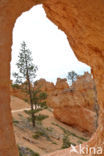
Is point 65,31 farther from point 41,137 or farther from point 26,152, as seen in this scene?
point 41,137

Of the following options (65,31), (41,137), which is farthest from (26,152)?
(65,31)

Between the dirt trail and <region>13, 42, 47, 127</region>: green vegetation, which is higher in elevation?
<region>13, 42, 47, 127</region>: green vegetation

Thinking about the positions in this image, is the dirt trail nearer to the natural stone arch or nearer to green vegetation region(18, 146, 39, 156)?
green vegetation region(18, 146, 39, 156)

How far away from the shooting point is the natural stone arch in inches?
96.5

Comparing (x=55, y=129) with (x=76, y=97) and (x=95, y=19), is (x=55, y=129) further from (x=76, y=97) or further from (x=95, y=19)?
(x=95, y=19)

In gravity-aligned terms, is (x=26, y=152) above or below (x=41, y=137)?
above

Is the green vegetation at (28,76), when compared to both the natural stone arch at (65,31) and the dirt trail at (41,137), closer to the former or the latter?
the dirt trail at (41,137)

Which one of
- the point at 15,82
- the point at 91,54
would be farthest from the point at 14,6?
the point at 15,82

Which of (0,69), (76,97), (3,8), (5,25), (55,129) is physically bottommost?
(55,129)

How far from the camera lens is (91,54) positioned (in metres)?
5.11

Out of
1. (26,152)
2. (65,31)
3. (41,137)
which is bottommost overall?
(41,137)

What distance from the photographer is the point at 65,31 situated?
5.56 metres

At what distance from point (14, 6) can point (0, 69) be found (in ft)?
4.01

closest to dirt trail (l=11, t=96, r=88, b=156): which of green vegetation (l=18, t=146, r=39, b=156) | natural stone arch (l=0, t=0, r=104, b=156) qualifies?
green vegetation (l=18, t=146, r=39, b=156)
